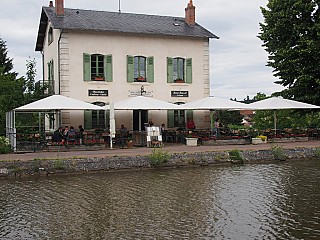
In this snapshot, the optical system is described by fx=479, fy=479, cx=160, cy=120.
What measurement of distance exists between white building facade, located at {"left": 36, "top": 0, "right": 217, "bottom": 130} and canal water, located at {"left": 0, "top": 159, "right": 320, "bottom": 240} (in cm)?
869

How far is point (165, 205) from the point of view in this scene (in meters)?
9.70

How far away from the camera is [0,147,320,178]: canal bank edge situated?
563 inches

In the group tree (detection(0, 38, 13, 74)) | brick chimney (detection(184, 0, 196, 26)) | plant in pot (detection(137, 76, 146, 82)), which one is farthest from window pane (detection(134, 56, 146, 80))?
tree (detection(0, 38, 13, 74))

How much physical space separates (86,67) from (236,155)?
9.02 m

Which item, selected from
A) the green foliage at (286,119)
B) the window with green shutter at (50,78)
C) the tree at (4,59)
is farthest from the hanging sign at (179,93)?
the tree at (4,59)

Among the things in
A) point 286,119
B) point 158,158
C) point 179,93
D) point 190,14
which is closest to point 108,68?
point 179,93

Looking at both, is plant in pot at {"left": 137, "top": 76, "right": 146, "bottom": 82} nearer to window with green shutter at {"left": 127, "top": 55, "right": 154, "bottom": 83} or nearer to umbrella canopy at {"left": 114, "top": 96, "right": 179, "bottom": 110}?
window with green shutter at {"left": 127, "top": 55, "right": 154, "bottom": 83}

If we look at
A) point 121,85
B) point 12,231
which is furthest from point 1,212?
point 121,85

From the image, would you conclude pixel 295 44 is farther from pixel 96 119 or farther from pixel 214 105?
pixel 96 119

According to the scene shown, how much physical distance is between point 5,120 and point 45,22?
20.1ft

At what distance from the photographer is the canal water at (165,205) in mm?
7719

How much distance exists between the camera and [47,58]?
83.7 feet

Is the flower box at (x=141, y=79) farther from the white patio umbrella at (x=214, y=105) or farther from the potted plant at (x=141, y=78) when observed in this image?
the white patio umbrella at (x=214, y=105)

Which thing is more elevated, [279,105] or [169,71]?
[169,71]
